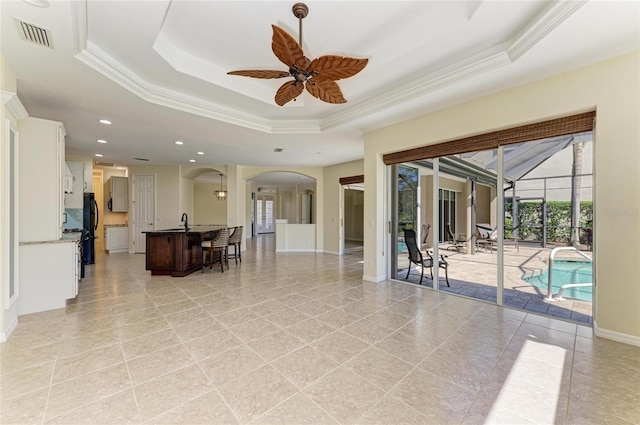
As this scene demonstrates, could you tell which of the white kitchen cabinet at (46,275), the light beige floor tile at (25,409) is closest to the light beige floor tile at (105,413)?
the light beige floor tile at (25,409)

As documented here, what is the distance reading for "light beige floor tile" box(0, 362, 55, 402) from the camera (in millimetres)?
1834

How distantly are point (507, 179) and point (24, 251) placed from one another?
635cm

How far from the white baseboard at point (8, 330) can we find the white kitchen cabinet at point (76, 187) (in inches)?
155

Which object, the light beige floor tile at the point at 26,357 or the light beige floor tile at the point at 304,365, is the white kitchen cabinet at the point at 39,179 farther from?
the light beige floor tile at the point at 304,365

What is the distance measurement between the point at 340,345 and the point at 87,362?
2190mm

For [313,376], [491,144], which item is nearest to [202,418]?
[313,376]

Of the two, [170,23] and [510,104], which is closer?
[170,23]

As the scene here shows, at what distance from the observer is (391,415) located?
5.36ft

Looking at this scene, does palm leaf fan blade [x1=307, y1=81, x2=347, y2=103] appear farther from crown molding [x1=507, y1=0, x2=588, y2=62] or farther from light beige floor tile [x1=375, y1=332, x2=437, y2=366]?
light beige floor tile [x1=375, y1=332, x2=437, y2=366]

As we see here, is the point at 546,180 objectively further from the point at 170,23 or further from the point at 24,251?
the point at 24,251

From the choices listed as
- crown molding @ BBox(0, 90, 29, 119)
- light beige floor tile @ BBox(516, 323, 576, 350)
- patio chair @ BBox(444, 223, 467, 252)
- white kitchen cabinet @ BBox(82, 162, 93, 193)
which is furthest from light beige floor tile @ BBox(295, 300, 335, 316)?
white kitchen cabinet @ BBox(82, 162, 93, 193)

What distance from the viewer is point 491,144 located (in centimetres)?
345

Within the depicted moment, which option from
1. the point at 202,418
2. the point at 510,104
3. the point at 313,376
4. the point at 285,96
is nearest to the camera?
the point at 202,418

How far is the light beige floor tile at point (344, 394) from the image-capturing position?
1.66 metres
